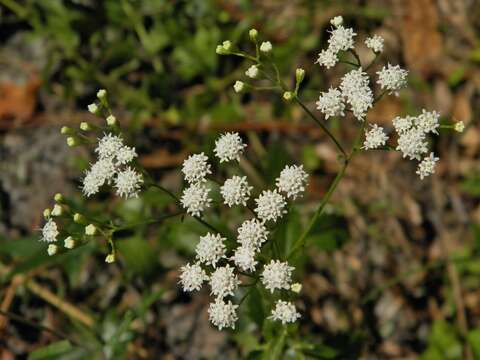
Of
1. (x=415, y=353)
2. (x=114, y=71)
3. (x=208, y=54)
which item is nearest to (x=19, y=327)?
(x=114, y=71)

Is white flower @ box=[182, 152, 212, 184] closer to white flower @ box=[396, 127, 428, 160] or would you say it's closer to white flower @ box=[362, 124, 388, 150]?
white flower @ box=[362, 124, 388, 150]

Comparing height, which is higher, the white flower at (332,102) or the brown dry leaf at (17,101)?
the white flower at (332,102)

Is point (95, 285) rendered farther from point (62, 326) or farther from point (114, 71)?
point (114, 71)

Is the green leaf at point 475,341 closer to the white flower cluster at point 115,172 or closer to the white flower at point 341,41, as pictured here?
the white flower at point 341,41

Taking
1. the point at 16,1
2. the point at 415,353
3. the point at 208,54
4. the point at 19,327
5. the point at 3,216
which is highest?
the point at 16,1

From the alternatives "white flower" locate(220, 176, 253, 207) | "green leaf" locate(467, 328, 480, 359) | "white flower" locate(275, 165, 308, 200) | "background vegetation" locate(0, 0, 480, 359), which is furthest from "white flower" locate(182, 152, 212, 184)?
"green leaf" locate(467, 328, 480, 359)

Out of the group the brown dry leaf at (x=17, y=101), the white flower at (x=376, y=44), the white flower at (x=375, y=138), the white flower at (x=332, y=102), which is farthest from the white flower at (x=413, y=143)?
the brown dry leaf at (x=17, y=101)
